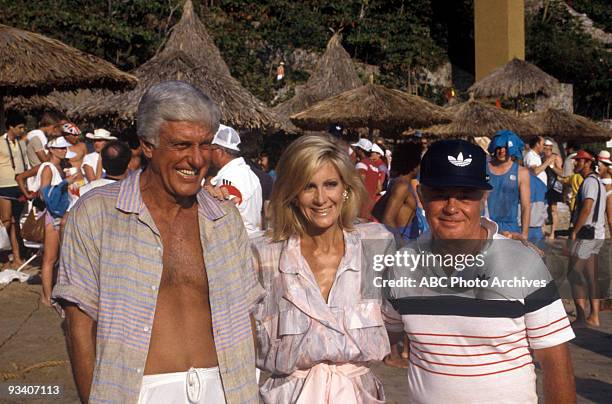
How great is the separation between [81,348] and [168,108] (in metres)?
0.87

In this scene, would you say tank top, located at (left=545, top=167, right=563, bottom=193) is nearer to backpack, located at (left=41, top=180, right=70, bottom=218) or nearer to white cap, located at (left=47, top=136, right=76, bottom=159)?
white cap, located at (left=47, top=136, right=76, bottom=159)

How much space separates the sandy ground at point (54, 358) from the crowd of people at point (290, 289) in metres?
3.21

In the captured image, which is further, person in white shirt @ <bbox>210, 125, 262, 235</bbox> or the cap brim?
person in white shirt @ <bbox>210, 125, 262, 235</bbox>

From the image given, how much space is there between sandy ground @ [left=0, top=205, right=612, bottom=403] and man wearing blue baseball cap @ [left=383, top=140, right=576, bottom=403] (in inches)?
147

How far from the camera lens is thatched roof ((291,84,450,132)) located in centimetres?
1570

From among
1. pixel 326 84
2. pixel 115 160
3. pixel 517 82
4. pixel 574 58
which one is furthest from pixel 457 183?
pixel 574 58

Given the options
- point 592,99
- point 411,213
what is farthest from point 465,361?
point 592,99

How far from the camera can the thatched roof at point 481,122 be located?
63.0 ft

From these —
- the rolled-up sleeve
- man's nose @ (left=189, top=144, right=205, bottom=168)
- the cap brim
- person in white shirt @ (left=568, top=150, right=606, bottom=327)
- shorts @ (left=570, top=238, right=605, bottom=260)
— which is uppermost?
man's nose @ (left=189, top=144, right=205, bottom=168)

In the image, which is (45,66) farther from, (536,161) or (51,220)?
(536,161)

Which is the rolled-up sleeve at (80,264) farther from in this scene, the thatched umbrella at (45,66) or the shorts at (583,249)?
the thatched umbrella at (45,66)

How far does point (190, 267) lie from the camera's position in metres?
3.12

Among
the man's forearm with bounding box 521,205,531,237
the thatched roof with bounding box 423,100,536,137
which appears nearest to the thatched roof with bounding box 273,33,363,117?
the thatched roof with bounding box 423,100,536,137

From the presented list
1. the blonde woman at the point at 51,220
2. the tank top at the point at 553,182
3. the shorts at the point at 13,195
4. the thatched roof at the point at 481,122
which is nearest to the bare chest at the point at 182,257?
the blonde woman at the point at 51,220
